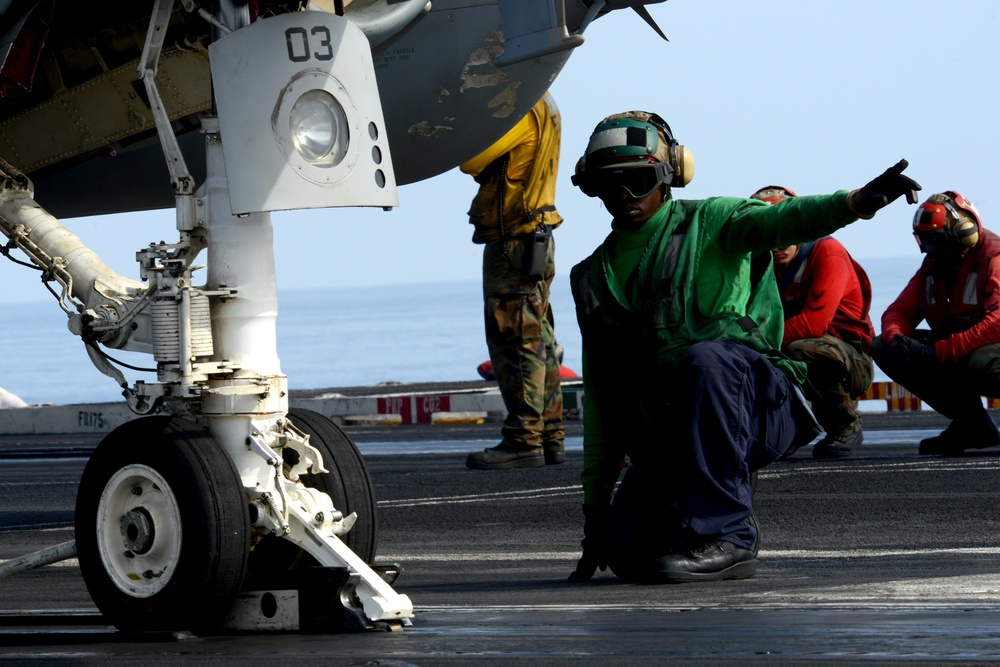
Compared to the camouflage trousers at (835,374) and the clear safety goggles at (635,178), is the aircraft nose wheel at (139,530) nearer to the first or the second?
the clear safety goggles at (635,178)

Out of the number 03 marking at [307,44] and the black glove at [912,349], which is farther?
the black glove at [912,349]

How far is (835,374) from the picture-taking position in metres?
9.84

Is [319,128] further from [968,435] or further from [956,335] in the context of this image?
[968,435]

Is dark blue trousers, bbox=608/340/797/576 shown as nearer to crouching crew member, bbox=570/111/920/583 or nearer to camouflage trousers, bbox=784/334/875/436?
crouching crew member, bbox=570/111/920/583

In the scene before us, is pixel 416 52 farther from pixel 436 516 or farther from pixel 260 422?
pixel 260 422

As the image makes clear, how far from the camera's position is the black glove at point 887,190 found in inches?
196

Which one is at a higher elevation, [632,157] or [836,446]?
[632,157]

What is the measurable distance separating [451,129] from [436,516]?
185 cm

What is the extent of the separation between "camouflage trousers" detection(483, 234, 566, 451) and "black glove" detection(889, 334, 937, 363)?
2.02 m

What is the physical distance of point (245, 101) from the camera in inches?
189

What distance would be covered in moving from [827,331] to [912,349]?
0.49 metres

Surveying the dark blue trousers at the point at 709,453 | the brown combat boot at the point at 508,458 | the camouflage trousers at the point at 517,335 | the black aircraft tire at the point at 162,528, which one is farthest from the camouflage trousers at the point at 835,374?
the black aircraft tire at the point at 162,528

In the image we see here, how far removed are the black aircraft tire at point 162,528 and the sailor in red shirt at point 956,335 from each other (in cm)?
610

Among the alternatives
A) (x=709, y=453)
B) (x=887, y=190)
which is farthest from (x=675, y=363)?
(x=887, y=190)
